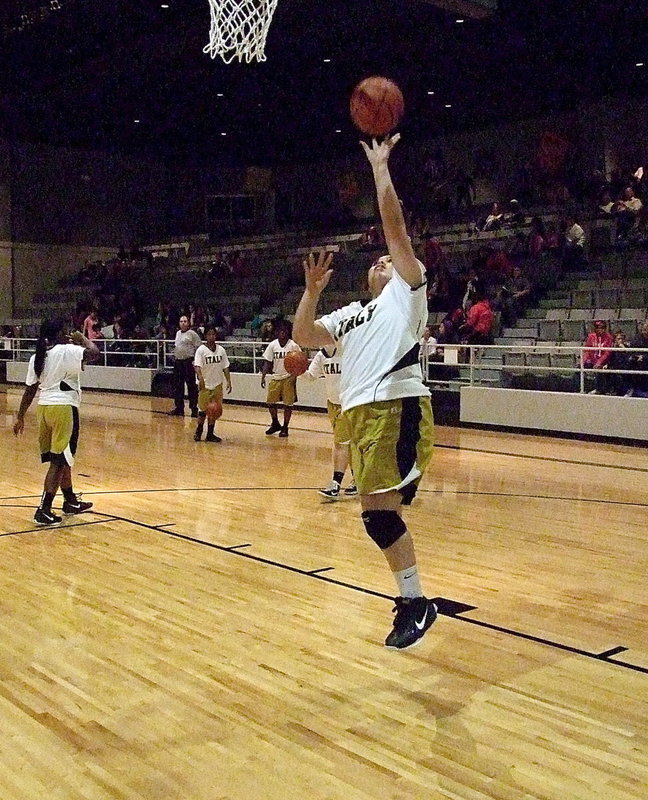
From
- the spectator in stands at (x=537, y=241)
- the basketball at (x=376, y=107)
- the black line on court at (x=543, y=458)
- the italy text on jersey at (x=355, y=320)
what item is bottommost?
the black line on court at (x=543, y=458)

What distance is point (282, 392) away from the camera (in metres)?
12.9

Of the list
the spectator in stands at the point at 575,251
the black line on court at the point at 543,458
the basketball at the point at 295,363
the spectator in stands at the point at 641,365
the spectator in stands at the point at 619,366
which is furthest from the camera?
the spectator in stands at the point at 575,251

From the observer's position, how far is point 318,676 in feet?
12.5

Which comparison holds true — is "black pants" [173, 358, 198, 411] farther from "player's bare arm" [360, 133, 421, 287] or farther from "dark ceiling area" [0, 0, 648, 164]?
"player's bare arm" [360, 133, 421, 287]

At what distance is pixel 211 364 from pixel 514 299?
5517mm

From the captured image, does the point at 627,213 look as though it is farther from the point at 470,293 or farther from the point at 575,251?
the point at 470,293

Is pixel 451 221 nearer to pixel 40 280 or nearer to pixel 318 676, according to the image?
pixel 40 280

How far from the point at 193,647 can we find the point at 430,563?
198 centimetres

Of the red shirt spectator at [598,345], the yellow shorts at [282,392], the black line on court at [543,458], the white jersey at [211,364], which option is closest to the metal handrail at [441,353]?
the red shirt spectator at [598,345]

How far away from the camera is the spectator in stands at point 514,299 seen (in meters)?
15.0

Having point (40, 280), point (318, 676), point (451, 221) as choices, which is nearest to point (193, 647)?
point (318, 676)

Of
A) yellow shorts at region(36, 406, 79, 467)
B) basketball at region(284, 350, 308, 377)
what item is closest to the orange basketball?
yellow shorts at region(36, 406, 79, 467)

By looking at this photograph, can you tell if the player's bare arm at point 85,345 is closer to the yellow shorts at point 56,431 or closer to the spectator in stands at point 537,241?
the yellow shorts at point 56,431

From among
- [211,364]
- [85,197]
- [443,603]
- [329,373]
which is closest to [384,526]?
[443,603]
